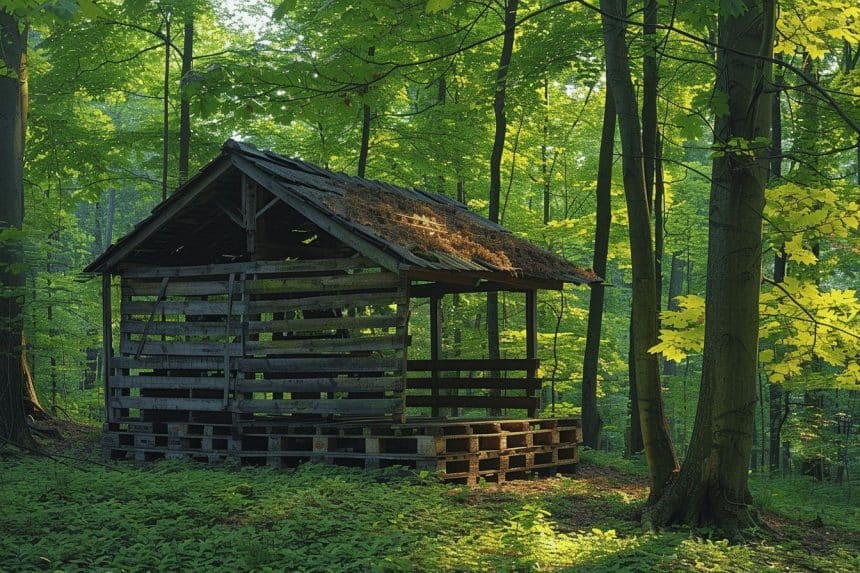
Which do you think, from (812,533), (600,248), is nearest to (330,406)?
(812,533)

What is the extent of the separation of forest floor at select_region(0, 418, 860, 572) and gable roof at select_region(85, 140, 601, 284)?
122 inches

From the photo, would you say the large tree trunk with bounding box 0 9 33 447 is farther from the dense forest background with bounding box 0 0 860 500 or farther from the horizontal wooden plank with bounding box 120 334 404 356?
the horizontal wooden plank with bounding box 120 334 404 356

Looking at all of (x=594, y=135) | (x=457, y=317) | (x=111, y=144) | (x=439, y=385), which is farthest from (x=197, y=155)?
(x=594, y=135)

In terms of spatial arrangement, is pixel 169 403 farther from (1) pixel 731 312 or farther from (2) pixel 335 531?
(1) pixel 731 312

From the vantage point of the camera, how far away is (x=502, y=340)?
72.8 ft

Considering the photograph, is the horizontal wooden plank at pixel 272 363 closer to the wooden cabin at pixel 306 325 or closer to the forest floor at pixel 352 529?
the wooden cabin at pixel 306 325

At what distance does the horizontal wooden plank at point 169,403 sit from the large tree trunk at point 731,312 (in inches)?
303

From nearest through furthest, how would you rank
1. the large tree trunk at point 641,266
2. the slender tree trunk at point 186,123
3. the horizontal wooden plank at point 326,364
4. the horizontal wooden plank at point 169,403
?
the large tree trunk at point 641,266 → the horizontal wooden plank at point 326,364 → the horizontal wooden plank at point 169,403 → the slender tree trunk at point 186,123

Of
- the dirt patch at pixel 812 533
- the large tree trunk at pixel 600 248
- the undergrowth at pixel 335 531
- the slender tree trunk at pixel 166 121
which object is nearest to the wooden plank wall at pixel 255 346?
the undergrowth at pixel 335 531

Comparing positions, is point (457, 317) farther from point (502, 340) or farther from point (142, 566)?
point (142, 566)

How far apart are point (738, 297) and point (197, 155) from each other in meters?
17.5

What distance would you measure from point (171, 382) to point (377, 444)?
171 inches

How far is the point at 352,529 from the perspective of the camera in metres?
7.60

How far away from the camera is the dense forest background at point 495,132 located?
8.02 meters
